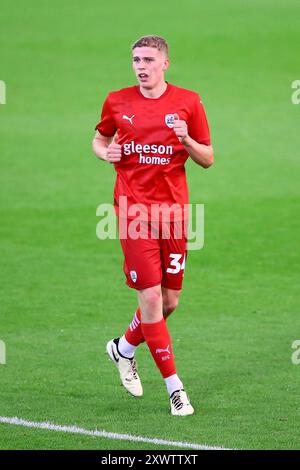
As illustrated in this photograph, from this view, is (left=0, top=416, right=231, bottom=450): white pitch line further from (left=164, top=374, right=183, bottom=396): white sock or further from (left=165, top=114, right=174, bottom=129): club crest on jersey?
(left=165, top=114, right=174, bottom=129): club crest on jersey

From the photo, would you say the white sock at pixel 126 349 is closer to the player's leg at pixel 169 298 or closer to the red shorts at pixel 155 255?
the player's leg at pixel 169 298

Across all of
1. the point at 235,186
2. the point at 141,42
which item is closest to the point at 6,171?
the point at 235,186

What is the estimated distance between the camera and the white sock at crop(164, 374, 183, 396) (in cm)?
944

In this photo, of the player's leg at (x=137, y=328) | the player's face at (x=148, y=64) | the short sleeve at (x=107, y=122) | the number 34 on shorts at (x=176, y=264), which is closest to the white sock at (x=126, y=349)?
the player's leg at (x=137, y=328)

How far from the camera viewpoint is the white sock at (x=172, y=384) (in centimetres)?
944

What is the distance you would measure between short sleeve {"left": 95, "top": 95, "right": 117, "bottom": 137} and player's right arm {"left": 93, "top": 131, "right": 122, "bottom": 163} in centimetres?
Answer: 6

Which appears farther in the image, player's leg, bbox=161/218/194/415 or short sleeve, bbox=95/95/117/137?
short sleeve, bbox=95/95/117/137

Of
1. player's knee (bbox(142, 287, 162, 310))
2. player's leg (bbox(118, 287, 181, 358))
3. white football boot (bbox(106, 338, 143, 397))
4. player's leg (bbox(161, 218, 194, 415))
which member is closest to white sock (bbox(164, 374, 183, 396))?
player's leg (bbox(161, 218, 194, 415))

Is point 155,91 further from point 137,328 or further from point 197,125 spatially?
point 137,328

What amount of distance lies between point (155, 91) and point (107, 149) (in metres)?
0.58

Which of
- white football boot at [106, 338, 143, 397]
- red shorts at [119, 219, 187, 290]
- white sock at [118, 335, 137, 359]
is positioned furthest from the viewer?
white sock at [118, 335, 137, 359]

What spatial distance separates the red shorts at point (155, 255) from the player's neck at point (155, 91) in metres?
0.99

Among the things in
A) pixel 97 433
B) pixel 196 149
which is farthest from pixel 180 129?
pixel 97 433
